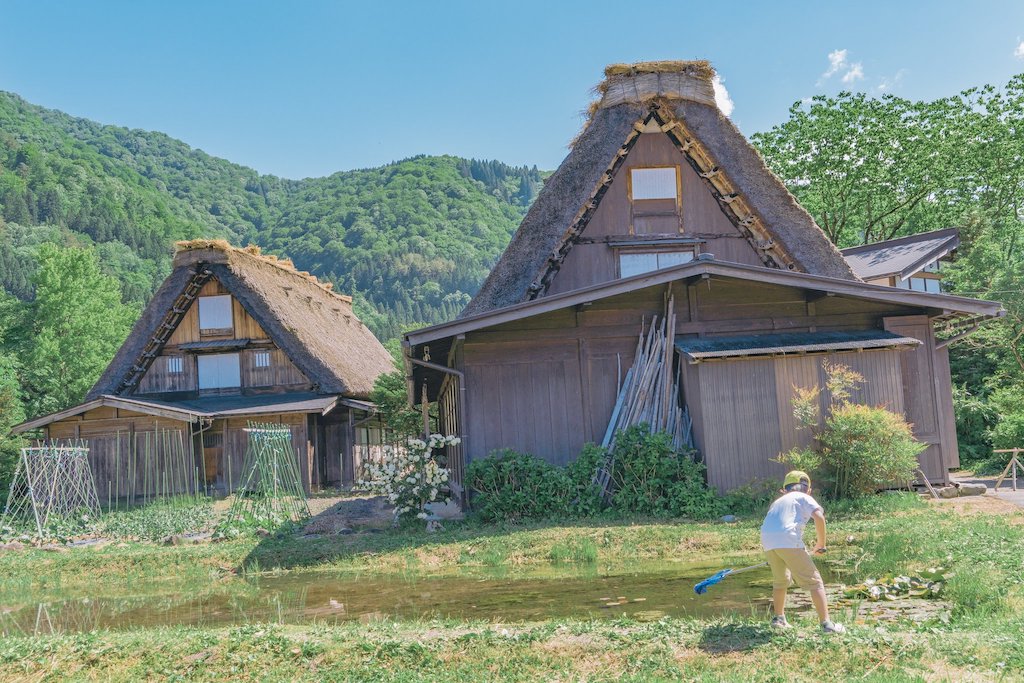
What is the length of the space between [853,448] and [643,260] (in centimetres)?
771

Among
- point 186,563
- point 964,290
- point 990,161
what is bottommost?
point 186,563

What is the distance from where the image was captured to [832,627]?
6633mm

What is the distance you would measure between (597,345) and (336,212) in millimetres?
72289

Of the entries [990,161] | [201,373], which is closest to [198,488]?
[201,373]

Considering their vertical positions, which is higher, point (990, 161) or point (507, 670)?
point (990, 161)

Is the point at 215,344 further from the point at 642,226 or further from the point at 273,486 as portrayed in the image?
the point at 642,226

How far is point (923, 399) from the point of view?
1575 cm

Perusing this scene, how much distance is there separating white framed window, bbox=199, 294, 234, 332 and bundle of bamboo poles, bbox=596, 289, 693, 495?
16.7 m

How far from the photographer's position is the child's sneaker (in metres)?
6.58

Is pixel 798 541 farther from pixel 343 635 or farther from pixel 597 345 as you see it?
pixel 597 345

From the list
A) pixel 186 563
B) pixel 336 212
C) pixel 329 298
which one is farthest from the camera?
pixel 336 212

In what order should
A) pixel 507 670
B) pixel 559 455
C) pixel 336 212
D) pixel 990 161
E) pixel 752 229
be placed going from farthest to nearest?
pixel 336 212 → pixel 990 161 → pixel 752 229 → pixel 559 455 → pixel 507 670

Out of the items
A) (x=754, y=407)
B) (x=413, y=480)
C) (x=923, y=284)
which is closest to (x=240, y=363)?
(x=413, y=480)

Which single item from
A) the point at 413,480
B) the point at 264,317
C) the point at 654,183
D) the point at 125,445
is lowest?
the point at 413,480
